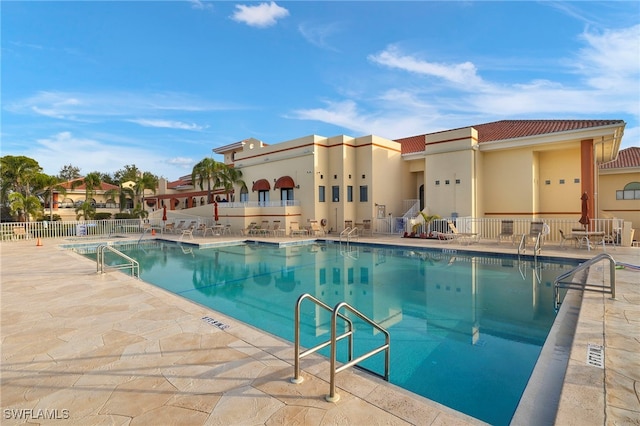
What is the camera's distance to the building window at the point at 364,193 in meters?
21.0

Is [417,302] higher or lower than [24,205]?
lower

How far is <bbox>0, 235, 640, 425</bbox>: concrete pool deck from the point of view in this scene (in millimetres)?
2682

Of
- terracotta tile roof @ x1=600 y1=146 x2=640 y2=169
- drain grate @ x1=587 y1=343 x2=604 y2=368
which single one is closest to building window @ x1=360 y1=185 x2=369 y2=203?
terracotta tile roof @ x1=600 y1=146 x2=640 y2=169

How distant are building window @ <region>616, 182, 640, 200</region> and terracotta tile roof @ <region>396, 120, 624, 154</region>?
6.85m

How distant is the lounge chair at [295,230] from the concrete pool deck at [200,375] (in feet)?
46.1

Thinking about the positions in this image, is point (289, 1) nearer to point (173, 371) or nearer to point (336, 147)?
point (336, 147)

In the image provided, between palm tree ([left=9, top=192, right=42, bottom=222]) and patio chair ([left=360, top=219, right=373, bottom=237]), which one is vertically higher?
palm tree ([left=9, top=192, right=42, bottom=222])

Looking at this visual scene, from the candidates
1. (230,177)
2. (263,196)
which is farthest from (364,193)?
(230,177)

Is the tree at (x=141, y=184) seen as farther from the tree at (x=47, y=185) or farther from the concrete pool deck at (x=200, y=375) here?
the concrete pool deck at (x=200, y=375)

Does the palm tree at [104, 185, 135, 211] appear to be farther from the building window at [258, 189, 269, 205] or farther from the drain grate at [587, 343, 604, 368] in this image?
the drain grate at [587, 343, 604, 368]

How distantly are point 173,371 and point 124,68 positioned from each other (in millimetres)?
19581

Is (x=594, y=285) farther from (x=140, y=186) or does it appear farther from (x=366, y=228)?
(x=140, y=186)

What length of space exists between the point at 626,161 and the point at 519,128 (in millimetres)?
8380

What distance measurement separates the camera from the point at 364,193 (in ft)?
69.5
